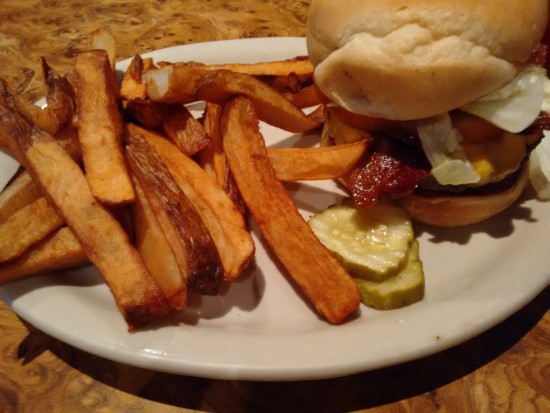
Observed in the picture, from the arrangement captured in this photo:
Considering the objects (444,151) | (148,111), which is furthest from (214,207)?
(444,151)

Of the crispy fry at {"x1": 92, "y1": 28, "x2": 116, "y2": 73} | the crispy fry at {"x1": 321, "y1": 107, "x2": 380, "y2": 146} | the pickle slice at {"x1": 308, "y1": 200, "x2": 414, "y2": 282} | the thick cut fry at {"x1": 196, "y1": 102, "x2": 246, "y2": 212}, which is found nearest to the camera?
the pickle slice at {"x1": 308, "y1": 200, "x2": 414, "y2": 282}

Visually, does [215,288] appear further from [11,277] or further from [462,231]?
[462,231]

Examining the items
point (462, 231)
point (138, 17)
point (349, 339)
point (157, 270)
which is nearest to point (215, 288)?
point (157, 270)

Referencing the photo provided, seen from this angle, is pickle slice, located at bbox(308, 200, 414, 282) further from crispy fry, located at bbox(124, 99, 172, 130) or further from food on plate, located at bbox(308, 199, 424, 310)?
crispy fry, located at bbox(124, 99, 172, 130)

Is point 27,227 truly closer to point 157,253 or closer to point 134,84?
point 157,253

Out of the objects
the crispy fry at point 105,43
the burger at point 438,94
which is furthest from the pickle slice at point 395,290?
the crispy fry at point 105,43

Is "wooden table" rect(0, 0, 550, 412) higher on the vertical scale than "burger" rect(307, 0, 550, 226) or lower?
lower

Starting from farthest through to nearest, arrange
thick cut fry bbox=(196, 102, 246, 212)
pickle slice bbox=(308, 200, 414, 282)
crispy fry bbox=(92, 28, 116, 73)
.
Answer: crispy fry bbox=(92, 28, 116, 73) → thick cut fry bbox=(196, 102, 246, 212) → pickle slice bbox=(308, 200, 414, 282)

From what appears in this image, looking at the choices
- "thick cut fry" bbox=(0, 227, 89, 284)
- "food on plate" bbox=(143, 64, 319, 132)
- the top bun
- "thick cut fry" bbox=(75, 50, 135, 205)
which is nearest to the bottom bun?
the top bun
